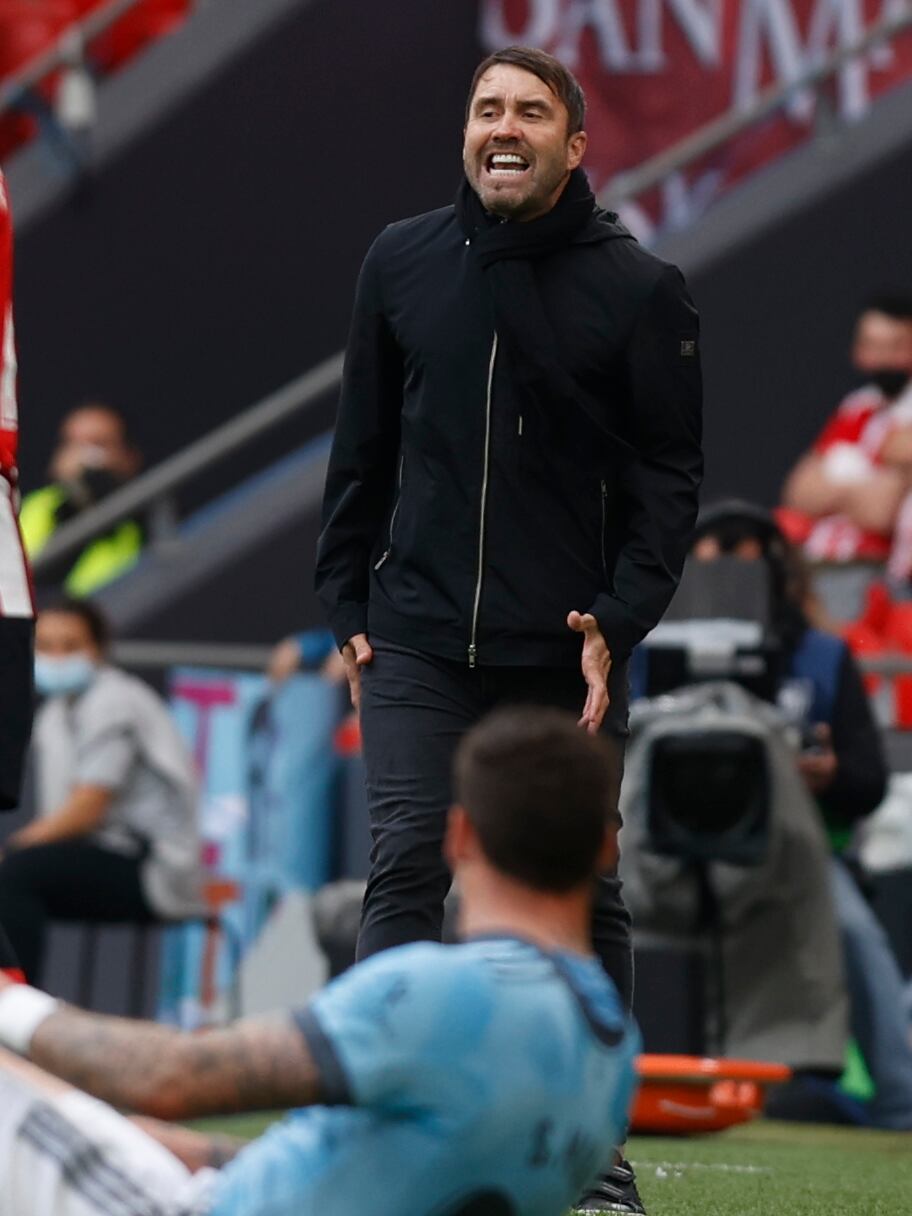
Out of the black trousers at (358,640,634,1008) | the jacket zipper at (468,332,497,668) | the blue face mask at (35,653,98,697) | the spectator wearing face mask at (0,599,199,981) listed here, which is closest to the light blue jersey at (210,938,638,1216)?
the black trousers at (358,640,634,1008)

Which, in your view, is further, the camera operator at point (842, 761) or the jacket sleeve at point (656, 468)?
the camera operator at point (842, 761)

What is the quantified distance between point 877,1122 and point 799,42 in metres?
6.18

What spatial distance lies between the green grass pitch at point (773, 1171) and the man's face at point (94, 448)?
175 inches

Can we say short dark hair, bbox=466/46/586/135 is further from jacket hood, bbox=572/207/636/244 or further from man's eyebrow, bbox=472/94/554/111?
jacket hood, bbox=572/207/636/244

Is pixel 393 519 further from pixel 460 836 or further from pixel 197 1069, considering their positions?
pixel 197 1069

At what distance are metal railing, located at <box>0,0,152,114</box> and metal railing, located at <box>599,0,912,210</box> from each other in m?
2.61

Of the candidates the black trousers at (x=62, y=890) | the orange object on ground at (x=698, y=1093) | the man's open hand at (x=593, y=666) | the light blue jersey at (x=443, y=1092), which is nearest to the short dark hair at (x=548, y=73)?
the man's open hand at (x=593, y=666)

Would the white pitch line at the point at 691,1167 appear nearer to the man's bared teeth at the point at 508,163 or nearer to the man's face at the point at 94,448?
the man's bared teeth at the point at 508,163

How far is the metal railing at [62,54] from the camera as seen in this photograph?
1295 centimetres

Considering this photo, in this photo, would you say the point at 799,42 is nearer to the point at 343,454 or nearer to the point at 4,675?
the point at 343,454

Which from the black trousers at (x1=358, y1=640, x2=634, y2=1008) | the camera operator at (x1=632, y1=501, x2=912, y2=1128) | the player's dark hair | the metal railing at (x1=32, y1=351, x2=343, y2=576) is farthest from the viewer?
the metal railing at (x1=32, y1=351, x2=343, y2=576)

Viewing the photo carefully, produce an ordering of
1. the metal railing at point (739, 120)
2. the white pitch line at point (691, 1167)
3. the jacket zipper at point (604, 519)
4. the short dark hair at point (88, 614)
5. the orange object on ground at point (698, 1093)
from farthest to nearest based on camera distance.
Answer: the metal railing at point (739, 120), the short dark hair at point (88, 614), the orange object on ground at point (698, 1093), the white pitch line at point (691, 1167), the jacket zipper at point (604, 519)

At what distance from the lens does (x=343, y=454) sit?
5078mm

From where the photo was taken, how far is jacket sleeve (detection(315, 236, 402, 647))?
5047mm
